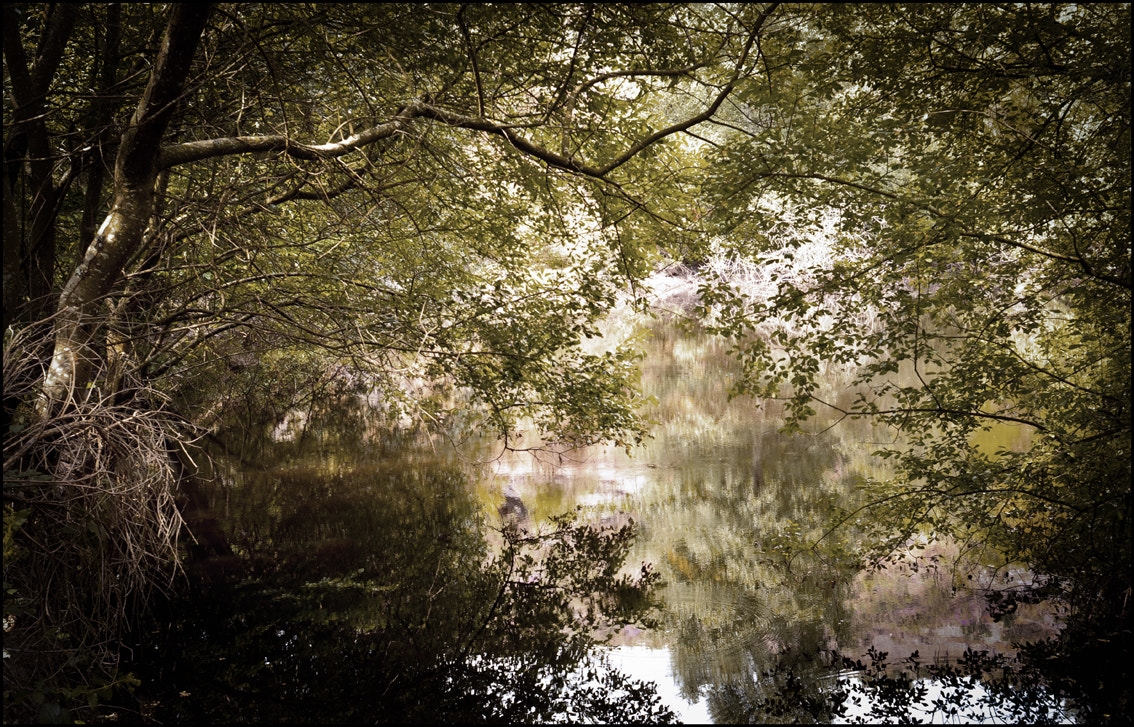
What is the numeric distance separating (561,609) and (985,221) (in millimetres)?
4909

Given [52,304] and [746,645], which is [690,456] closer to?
[746,645]

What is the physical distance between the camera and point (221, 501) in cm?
981

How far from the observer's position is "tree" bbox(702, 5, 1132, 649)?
477cm

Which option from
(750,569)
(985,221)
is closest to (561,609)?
(750,569)

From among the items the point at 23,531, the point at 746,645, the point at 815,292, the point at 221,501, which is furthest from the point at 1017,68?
the point at 221,501

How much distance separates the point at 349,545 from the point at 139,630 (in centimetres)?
255

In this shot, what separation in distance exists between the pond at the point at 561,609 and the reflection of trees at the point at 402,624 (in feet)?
0.07

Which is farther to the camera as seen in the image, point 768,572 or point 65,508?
point 768,572

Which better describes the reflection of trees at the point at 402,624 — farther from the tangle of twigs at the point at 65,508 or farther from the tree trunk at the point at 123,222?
the tree trunk at the point at 123,222

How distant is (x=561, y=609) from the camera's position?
21.6 feet

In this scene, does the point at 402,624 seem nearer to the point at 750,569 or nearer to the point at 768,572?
the point at 750,569

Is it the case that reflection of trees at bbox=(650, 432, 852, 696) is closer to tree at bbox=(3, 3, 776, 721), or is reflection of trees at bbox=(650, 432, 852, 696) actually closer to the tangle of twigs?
tree at bbox=(3, 3, 776, 721)

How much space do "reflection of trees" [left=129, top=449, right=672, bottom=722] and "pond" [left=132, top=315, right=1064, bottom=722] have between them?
22 millimetres

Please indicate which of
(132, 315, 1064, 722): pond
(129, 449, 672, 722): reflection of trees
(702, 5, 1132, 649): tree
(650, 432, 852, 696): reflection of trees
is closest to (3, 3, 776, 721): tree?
(702, 5, 1132, 649): tree
